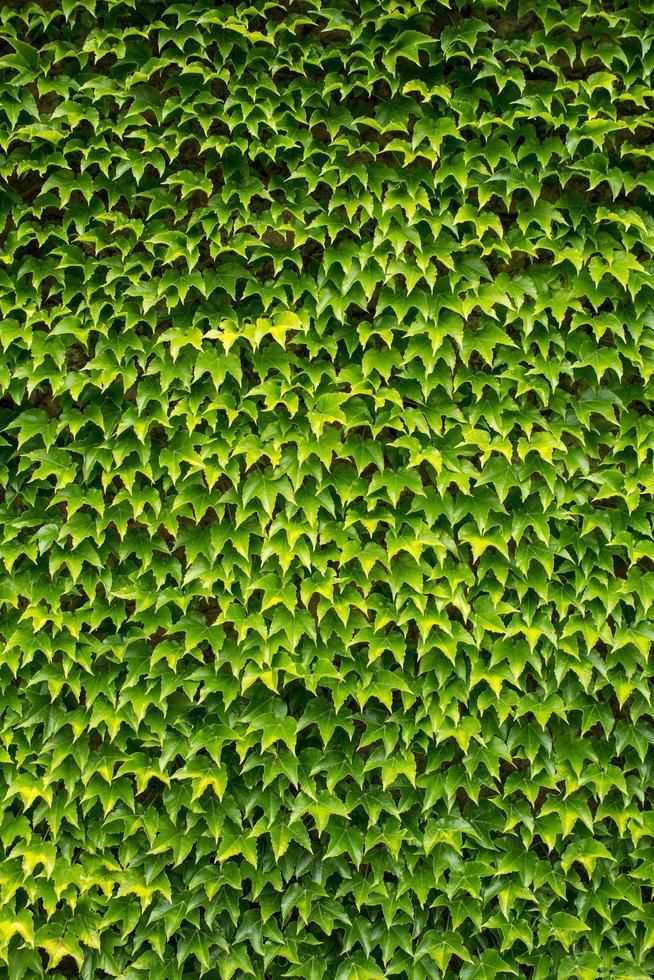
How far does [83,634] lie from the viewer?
276 centimetres

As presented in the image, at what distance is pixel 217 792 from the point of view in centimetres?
265

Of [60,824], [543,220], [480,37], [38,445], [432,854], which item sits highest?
[480,37]

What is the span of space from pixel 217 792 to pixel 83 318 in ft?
5.54

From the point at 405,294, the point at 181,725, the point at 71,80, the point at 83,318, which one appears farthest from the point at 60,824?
the point at 71,80

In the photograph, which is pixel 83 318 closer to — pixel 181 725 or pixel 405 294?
pixel 405 294

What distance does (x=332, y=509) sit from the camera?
268 cm

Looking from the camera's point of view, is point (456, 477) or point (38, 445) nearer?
point (456, 477)

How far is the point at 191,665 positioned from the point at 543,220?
1.97 m

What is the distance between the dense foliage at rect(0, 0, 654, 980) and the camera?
268 centimetres

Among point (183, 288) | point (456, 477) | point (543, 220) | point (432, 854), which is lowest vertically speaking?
point (432, 854)

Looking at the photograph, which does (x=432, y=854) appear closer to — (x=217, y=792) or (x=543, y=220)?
(x=217, y=792)

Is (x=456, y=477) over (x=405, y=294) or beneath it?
beneath

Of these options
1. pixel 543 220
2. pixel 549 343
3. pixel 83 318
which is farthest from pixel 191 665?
pixel 543 220

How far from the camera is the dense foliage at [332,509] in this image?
106 inches
